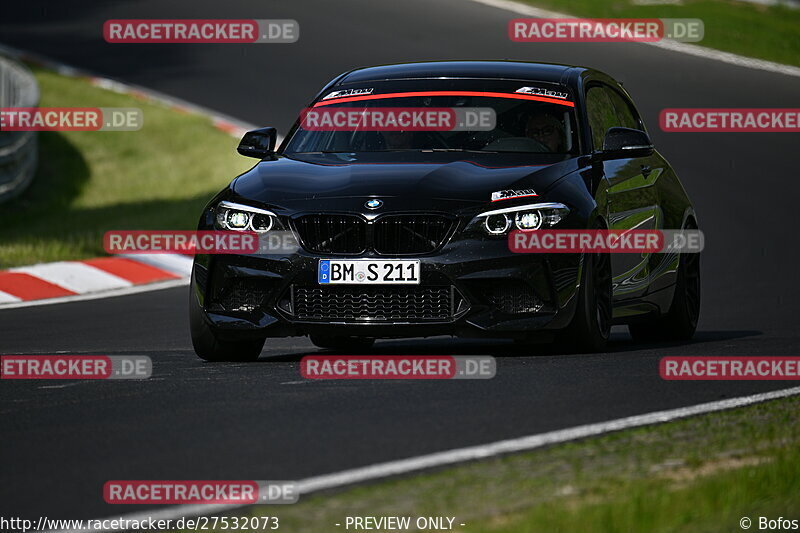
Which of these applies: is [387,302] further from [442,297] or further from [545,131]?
[545,131]

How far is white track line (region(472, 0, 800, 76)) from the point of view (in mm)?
25516

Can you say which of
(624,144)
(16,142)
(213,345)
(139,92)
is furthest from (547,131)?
(139,92)

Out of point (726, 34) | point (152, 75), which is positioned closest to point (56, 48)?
point (152, 75)

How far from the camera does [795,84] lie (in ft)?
79.9

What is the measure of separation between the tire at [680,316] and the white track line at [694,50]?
48.2 ft

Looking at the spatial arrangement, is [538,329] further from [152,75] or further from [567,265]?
[152,75]

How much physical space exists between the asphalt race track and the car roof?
1.60 metres

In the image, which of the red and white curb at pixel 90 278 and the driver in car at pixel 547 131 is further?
the red and white curb at pixel 90 278

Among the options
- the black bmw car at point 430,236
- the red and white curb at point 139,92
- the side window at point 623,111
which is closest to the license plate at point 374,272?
the black bmw car at point 430,236

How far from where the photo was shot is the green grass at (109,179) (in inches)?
692

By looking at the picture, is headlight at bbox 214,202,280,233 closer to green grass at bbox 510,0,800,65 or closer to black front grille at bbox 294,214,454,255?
black front grille at bbox 294,214,454,255

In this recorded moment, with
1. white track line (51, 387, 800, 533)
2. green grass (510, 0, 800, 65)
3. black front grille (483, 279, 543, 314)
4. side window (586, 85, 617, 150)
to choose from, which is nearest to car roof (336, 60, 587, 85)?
side window (586, 85, 617, 150)

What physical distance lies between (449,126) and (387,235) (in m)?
1.27

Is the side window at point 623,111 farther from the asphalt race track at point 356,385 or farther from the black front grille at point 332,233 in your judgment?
the black front grille at point 332,233
